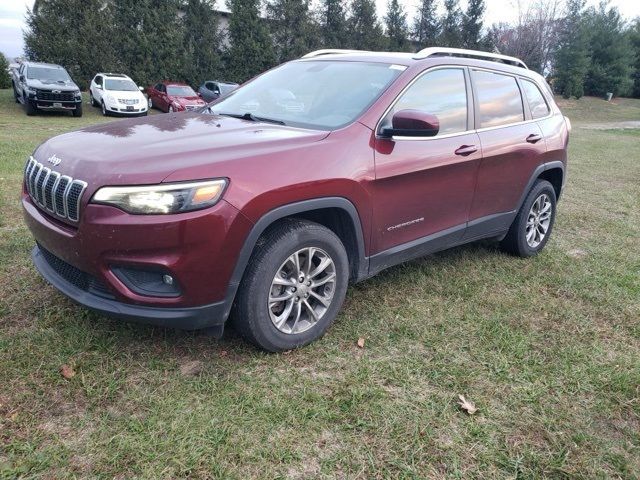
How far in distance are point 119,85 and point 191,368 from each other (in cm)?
1944

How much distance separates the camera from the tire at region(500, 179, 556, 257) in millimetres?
4599

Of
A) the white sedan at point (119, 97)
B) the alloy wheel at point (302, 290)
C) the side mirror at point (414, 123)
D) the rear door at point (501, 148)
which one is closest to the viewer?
the alloy wheel at point (302, 290)

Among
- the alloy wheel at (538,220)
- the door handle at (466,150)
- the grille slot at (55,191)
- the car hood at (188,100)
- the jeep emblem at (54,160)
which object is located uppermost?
the door handle at (466,150)

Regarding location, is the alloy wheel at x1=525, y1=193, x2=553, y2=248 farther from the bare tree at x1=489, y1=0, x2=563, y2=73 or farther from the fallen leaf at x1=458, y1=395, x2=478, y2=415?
the bare tree at x1=489, y1=0, x2=563, y2=73

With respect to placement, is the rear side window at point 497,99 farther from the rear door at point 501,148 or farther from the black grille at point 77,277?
the black grille at point 77,277

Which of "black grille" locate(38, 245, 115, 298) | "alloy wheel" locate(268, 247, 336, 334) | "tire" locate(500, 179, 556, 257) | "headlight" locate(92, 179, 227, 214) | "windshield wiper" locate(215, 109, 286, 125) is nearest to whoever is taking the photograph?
"headlight" locate(92, 179, 227, 214)

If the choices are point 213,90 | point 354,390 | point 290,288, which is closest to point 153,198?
point 290,288

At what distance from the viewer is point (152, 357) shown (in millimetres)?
2848

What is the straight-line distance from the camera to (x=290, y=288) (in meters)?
2.93

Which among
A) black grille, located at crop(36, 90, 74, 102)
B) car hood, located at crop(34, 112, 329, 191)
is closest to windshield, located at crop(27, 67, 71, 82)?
black grille, located at crop(36, 90, 74, 102)

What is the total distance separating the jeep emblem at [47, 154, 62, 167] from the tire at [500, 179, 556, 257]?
366 centimetres

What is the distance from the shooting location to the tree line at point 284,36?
23453mm

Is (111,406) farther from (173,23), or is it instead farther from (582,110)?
(582,110)

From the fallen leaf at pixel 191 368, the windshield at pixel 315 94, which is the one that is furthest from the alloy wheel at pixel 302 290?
the windshield at pixel 315 94
